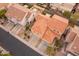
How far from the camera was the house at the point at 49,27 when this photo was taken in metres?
3.56

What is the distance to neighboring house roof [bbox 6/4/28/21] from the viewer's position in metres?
3.72

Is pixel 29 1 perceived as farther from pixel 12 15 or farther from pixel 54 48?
pixel 54 48

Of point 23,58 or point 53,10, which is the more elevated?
point 53,10

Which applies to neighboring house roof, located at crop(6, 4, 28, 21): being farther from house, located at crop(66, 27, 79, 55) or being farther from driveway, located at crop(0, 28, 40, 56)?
house, located at crop(66, 27, 79, 55)

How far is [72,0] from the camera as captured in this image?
12.8ft

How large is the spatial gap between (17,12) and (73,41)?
110 centimetres

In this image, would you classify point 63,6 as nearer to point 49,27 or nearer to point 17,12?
point 49,27

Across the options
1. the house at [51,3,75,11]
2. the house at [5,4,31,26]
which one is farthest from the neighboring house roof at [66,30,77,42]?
the house at [5,4,31,26]

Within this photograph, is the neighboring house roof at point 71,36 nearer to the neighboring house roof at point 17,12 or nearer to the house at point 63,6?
the house at point 63,6

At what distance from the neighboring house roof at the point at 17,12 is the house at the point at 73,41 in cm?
87

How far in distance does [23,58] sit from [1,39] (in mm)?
525

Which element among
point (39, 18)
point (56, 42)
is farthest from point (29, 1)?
point (56, 42)

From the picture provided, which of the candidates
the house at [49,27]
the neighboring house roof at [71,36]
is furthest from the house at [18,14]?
the neighboring house roof at [71,36]

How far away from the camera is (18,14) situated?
12.3 feet
